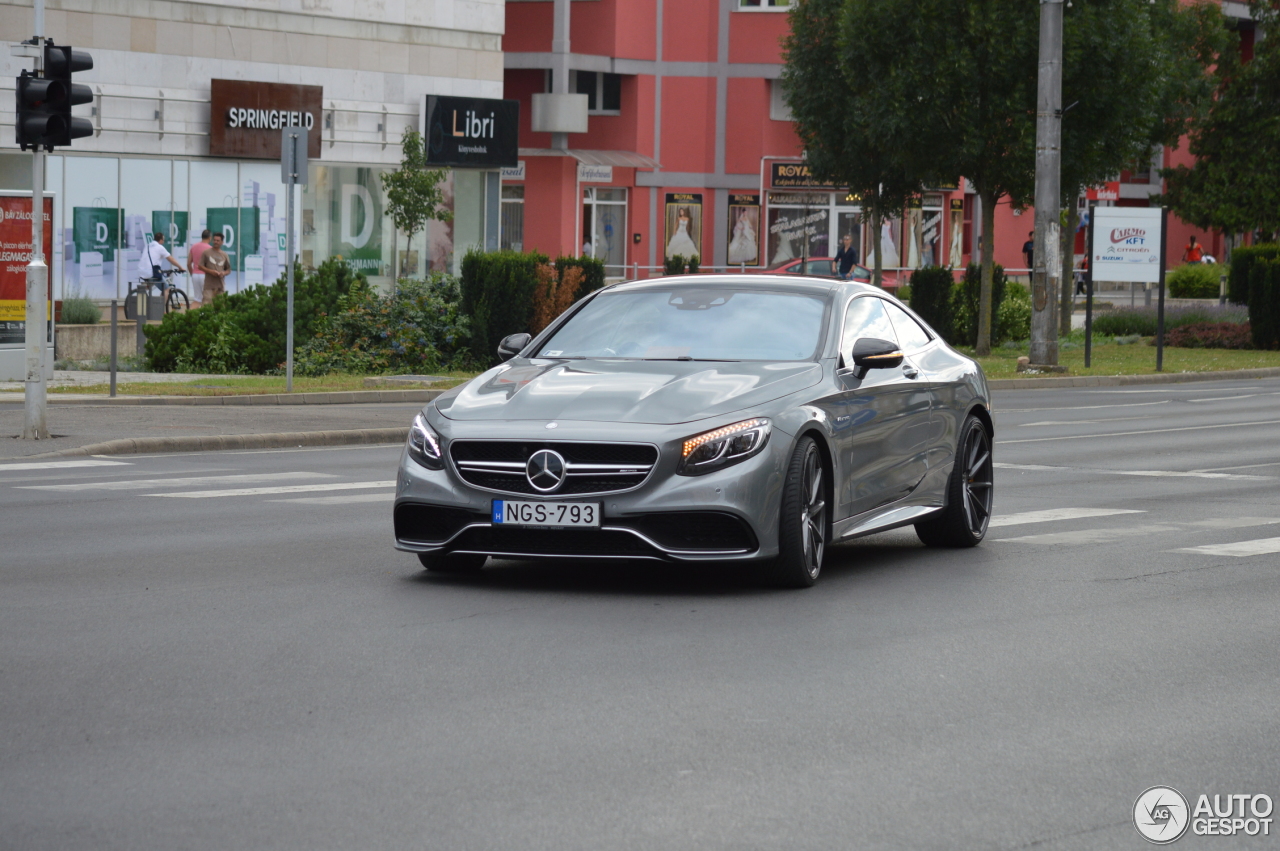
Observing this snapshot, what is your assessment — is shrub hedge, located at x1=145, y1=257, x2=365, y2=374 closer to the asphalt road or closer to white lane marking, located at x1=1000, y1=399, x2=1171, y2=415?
white lane marking, located at x1=1000, y1=399, x2=1171, y2=415

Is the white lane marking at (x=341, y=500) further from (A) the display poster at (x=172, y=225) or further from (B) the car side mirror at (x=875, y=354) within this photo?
(A) the display poster at (x=172, y=225)

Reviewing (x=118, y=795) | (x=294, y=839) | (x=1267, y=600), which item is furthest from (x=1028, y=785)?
(x=1267, y=600)

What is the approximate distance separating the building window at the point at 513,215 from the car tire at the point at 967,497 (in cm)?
4993

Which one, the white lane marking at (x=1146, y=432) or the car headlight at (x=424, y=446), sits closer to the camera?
the car headlight at (x=424, y=446)

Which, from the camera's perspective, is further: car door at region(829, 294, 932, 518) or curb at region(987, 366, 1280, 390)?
curb at region(987, 366, 1280, 390)

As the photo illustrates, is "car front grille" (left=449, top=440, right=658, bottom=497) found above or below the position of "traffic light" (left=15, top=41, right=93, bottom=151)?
below

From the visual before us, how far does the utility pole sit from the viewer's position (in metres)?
31.6

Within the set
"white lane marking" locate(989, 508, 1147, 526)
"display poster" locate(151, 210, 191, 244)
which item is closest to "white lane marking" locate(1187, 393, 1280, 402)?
"white lane marking" locate(989, 508, 1147, 526)

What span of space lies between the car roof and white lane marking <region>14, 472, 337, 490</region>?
484 cm

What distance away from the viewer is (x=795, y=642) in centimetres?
793

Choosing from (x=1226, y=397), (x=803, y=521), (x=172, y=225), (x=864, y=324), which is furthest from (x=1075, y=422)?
(x=172, y=225)

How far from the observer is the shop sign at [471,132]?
41.7 m

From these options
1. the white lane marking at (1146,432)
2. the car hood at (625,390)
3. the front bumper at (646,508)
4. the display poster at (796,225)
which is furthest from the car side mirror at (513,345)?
the display poster at (796,225)

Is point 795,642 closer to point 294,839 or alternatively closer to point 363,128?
point 294,839
